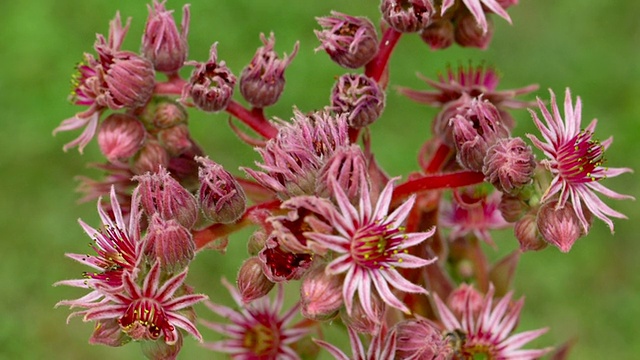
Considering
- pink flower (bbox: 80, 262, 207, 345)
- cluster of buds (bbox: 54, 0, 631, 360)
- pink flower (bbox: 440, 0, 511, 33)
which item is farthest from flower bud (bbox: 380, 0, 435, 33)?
pink flower (bbox: 80, 262, 207, 345)

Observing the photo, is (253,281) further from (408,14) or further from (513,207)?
(408,14)

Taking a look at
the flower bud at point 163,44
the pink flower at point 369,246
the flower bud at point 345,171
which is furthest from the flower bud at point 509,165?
the flower bud at point 163,44

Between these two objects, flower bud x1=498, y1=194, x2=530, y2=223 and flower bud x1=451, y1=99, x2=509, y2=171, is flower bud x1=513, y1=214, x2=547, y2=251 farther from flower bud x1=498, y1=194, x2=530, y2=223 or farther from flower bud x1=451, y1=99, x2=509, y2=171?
flower bud x1=451, y1=99, x2=509, y2=171

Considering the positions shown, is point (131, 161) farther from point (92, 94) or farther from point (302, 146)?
point (302, 146)

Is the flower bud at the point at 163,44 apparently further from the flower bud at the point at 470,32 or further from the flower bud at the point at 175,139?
the flower bud at the point at 470,32

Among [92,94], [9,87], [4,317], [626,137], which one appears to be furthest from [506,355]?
[9,87]

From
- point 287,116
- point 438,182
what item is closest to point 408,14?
point 438,182
